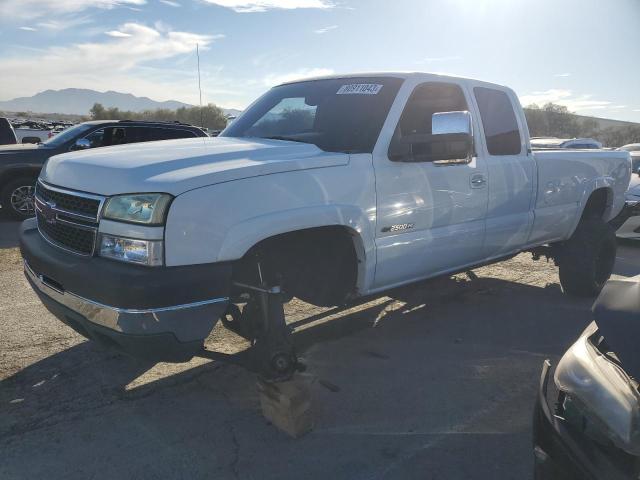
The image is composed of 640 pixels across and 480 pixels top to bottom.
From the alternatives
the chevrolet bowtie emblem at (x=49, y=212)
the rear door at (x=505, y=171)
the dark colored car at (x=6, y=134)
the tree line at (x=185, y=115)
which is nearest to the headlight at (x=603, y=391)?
the rear door at (x=505, y=171)

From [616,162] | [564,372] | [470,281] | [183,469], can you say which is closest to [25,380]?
[183,469]

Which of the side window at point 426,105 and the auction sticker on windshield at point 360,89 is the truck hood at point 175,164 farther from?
the side window at point 426,105

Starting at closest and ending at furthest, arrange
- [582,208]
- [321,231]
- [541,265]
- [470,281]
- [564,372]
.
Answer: [564,372] → [321,231] → [582,208] → [470,281] → [541,265]

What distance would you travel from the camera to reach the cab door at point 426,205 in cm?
356

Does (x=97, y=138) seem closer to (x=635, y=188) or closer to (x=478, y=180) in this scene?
(x=478, y=180)

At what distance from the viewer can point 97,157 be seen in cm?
313

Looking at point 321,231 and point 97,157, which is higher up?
point 97,157

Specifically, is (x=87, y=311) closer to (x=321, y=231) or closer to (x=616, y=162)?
(x=321, y=231)

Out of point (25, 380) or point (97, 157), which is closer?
point (97, 157)

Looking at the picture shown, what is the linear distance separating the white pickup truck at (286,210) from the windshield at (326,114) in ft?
0.05

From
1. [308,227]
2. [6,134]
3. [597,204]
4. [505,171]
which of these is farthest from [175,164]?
[6,134]

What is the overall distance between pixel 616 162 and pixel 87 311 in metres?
5.53

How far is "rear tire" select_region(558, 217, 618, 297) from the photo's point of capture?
5488 millimetres

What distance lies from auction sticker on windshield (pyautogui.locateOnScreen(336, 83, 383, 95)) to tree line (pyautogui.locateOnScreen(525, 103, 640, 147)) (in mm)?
44697
